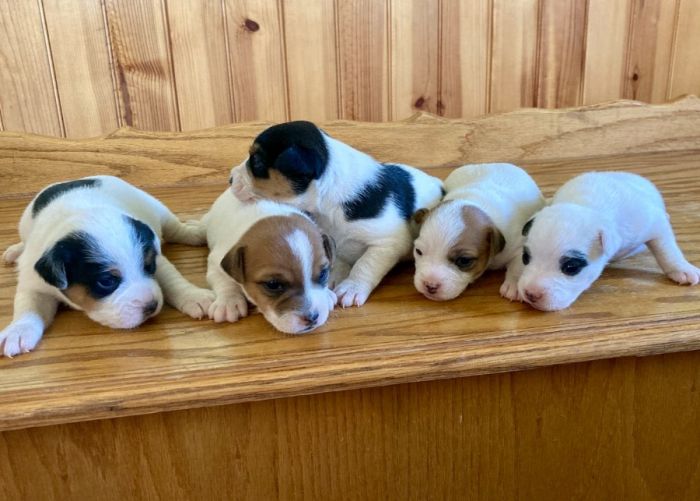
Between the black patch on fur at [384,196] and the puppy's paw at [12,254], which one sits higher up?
the black patch on fur at [384,196]

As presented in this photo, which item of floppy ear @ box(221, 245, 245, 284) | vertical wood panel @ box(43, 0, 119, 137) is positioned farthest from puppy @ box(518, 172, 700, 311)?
vertical wood panel @ box(43, 0, 119, 137)

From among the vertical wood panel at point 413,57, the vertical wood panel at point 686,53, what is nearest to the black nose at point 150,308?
the vertical wood panel at point 413,57

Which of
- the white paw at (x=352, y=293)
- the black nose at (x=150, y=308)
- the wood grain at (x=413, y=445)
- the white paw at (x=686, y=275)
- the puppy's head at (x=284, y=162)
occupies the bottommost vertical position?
the wood grain at (x=413, y=445)

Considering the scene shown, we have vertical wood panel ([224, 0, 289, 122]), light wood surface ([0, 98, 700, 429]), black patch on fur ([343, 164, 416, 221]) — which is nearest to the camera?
light wood surface ([0, 98, 700, 429])

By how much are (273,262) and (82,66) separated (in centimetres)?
142

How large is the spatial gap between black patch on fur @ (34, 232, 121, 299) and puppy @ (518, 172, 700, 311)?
32.9 inches

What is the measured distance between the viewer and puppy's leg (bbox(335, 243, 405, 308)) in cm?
137

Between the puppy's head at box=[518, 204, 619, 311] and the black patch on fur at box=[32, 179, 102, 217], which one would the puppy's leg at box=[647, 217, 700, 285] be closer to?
the puppy's head at box=[518, 204, 619, 311]

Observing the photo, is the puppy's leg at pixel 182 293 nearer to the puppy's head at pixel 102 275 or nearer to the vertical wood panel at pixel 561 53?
the puppy's head at pixel 102 275

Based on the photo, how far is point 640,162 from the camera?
243 cm

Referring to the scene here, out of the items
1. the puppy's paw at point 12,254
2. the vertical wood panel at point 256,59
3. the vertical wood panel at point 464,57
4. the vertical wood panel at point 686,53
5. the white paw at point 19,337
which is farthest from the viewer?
the vertical wood panel at point 686,53

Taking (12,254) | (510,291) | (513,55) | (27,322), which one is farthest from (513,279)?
(513,55)

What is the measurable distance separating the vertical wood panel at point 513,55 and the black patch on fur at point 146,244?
162 cm

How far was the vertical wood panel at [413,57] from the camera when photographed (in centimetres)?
236
